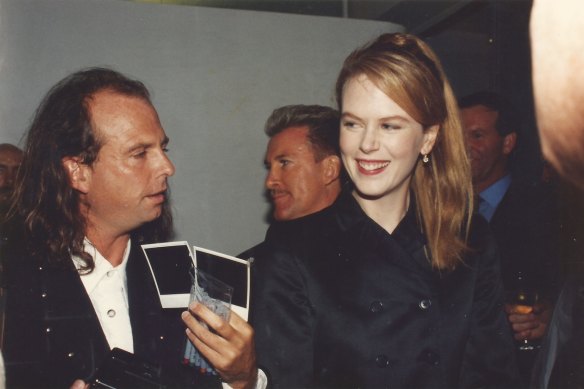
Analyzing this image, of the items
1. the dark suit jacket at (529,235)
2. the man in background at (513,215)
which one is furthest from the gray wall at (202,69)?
the dark suit jacket at (529,235)

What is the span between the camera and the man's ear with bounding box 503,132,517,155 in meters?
3.09

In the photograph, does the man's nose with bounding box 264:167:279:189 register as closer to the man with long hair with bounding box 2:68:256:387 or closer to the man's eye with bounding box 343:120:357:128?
the man with long hair with bounding box 2:68:256:387

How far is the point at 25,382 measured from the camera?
1.28 meters

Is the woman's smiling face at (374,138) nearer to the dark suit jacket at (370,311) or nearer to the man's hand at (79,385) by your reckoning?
the dark suit jacket at (370,311)

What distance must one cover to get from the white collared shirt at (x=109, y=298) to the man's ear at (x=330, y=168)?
1.27 meters

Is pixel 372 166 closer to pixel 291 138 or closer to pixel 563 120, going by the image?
pixel 563 120

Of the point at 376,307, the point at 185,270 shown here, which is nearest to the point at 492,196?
the point at 376,307

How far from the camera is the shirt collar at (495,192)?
2879 mm

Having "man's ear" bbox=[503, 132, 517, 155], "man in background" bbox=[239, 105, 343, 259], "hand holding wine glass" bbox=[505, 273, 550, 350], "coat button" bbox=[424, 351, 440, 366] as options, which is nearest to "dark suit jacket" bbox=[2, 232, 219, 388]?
"coat button" bbox=[424, 351, 440, 366]

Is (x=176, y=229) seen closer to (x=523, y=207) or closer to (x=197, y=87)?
(x=197, y=87)

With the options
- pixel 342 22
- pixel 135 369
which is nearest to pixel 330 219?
pixel 135 369

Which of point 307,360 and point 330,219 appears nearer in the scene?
point 307,360

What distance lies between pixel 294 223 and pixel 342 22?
5.70ft

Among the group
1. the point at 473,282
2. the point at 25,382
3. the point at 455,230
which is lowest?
the point at 25,382
